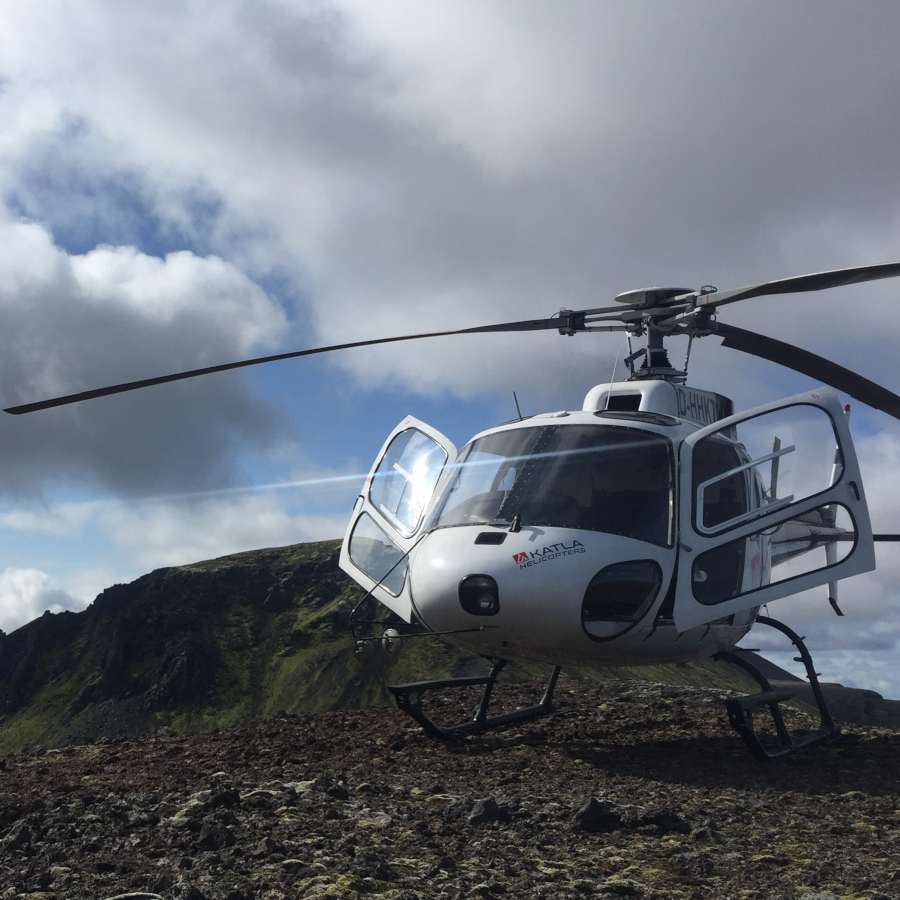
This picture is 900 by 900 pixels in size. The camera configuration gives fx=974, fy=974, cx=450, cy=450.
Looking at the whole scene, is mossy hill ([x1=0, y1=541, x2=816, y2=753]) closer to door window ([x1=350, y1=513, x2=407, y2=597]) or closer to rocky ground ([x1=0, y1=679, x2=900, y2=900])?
door window ([x1=350, y1=513, x2=407, y2=597])

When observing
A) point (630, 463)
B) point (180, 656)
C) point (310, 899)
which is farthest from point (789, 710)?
point (180, 656)

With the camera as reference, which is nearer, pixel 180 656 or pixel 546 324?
pixel 546 324

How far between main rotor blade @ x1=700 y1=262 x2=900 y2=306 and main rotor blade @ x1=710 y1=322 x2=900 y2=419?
5.65ft

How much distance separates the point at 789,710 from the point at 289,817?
11115 mm

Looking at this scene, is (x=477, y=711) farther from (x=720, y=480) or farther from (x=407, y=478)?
(x=720, y=480)

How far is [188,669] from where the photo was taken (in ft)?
580

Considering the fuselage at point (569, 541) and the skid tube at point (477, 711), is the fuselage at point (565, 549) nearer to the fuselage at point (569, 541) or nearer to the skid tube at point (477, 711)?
the fuselage at point (569, 541)

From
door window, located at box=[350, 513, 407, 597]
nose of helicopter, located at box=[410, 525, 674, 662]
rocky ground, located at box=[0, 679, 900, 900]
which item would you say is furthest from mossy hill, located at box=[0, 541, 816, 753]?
nose of helicopter, located at box=[410, 525, 674, 662]

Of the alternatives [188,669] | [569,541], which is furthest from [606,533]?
[188,669]

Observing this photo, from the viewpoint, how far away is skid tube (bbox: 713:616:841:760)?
9.75m

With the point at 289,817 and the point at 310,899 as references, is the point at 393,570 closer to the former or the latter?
the point at 289,817

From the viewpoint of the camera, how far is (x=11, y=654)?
7717 inches

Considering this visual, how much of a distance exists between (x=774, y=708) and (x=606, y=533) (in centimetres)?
283

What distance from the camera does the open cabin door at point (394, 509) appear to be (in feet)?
39.4
